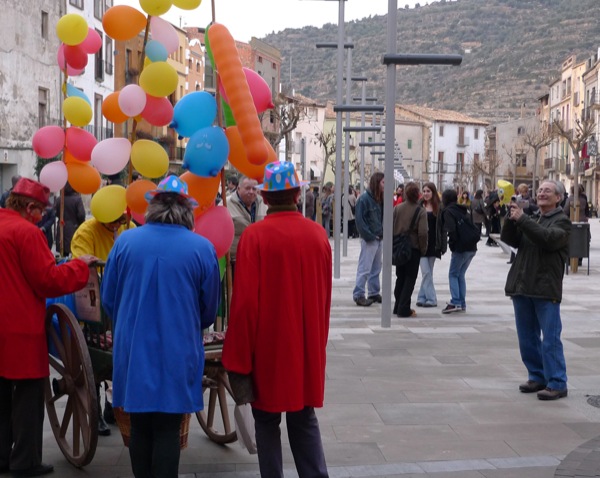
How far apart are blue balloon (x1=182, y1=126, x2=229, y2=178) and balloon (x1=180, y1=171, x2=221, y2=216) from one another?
0.43 ft

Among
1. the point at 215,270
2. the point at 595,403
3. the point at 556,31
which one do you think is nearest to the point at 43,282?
the point at 215,270

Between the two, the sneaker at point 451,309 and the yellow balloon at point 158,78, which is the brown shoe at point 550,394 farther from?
the sneaker at point 451,309

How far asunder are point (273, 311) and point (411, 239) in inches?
326

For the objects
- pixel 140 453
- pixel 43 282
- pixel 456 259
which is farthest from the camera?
pixel 456 259

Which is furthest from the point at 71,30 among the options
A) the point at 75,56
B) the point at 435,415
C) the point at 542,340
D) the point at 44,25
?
the point at 44,25

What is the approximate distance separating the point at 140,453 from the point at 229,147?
2053mm

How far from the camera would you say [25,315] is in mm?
6012

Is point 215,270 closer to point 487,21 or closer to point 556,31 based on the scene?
point 556,31

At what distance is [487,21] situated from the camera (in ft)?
543

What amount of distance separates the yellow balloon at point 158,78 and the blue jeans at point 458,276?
25.9 feet

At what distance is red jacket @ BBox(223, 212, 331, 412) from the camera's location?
5.28 m

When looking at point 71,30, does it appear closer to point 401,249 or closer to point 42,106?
point 401,249

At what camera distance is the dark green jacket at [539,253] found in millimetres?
8133

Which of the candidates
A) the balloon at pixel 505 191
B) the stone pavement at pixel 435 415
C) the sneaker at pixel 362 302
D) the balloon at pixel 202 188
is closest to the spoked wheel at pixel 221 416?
the stone pavement at pixel 435 415
